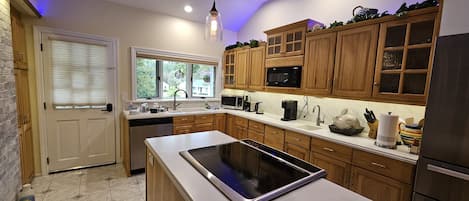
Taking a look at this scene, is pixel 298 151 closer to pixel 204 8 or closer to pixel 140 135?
pixel 140 135

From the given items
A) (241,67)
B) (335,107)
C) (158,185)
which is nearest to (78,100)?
(158,185)

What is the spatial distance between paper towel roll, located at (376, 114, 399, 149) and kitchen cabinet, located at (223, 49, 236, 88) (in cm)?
280

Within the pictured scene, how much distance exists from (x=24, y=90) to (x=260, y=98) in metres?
3.55

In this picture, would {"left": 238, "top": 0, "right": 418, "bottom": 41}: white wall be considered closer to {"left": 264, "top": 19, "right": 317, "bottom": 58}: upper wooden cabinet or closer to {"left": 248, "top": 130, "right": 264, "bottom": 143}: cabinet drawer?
{"left": 264, "top": 19, "right": 317, "bottom": 58}: upper wooden cabinet

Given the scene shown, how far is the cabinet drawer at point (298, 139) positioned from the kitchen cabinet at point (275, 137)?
91 mm

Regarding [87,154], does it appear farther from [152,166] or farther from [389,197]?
[389,197]

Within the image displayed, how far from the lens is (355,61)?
7.68 ft

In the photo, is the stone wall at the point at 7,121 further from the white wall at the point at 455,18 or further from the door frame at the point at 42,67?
the white wall at the point at 455,18

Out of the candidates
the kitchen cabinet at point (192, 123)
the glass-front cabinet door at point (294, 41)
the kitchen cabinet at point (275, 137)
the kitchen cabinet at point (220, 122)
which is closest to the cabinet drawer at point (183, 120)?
the kitchen cabinet at point (192, 123)

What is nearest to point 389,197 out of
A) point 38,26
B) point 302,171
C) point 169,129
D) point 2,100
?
point 302,171

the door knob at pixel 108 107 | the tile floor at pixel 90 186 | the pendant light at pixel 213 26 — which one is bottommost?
the tile floor at pixel 90 186

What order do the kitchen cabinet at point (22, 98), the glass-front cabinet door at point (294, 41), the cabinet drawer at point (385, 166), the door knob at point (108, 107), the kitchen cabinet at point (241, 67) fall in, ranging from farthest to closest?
the kitchen cabinet at point (241, 67) < the door knob at point (108, 107) < the glass-front cabinet door at point (294, 41) < the kitchen cabinet at point (22, 98) < the cabinet drawer at point (385, 166)

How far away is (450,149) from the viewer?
1.44 meters

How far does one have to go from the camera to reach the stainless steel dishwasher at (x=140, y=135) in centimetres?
305
